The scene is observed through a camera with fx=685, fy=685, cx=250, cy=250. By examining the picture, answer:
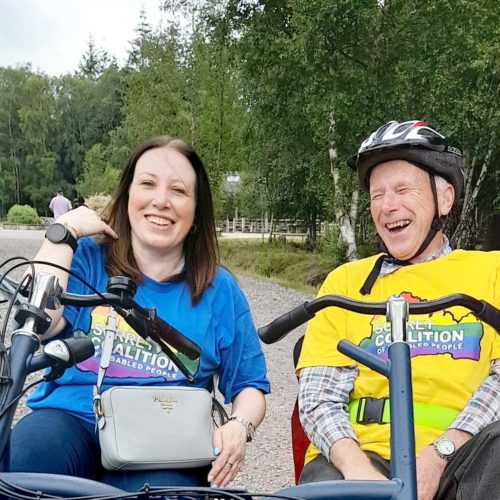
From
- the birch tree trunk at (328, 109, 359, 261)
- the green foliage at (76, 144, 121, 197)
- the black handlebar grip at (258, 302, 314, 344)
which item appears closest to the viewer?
the black handlebar grip at (258, 302, 314, 344)

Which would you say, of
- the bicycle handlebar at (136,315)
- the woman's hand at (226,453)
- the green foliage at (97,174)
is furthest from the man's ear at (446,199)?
the green foliage at (97,174)

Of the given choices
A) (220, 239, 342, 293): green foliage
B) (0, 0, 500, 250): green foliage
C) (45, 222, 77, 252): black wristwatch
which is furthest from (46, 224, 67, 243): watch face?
(220, 239, 342, 293): green foliage

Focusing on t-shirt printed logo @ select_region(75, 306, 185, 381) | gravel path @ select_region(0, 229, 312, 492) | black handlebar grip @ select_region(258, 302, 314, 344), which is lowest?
gravel path @ select_region(0, 229, 312, 492)

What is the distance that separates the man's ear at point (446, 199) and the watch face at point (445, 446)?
93 cm

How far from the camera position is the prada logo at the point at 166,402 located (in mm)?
2006

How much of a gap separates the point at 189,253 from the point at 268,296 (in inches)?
496

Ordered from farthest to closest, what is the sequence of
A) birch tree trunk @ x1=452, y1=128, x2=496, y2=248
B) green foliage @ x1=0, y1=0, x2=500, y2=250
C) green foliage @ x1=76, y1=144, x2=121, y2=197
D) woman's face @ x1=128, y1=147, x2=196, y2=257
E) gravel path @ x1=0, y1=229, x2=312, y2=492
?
green foliage @ x1=76, y1=144, x2=121, y2=197
birch tree trunk @ x1=452, y1=128, x2=496, y2=248
green foliage @ x1=0, y1=0, x2=500, y2=250
gravel path @ x1=0, y1=229, x2=312, y2=492
woman's face @ x1=128, y1=147, x2=196, y2=257

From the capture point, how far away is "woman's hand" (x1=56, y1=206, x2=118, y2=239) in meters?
2.33

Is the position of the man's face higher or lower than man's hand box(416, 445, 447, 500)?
higher

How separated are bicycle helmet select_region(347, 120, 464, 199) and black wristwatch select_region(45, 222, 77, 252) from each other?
1.18 metres

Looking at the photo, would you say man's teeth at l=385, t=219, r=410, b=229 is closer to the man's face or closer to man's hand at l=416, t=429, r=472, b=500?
the man's face

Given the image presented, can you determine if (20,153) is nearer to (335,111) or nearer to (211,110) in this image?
(211,110)

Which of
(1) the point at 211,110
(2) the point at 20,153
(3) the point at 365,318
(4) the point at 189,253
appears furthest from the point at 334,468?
(2) the point at 20,153

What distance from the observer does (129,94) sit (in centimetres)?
3102
